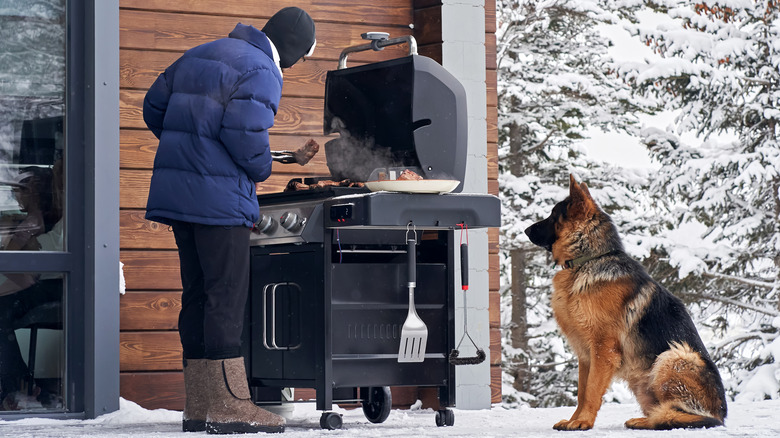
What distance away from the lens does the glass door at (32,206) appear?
417cm

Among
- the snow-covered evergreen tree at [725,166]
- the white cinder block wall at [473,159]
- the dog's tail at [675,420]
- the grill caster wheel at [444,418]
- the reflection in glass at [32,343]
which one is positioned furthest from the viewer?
the snow-covered evergreen tree at [725,166]

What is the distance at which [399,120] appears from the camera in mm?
4008

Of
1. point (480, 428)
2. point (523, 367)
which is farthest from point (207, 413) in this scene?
point (523, 367)

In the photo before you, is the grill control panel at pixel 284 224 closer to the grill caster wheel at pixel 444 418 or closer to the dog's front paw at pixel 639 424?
the grill caster wheel at pixel 444 418

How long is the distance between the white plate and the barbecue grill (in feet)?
0.10

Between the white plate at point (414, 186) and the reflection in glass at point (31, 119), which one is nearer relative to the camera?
the white plate at point (414, 186)

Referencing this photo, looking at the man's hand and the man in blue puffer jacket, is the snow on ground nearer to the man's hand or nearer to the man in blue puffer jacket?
the man in blue puffer jacket

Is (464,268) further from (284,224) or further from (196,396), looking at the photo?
(196,396)

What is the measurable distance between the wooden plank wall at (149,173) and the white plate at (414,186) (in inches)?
50.3

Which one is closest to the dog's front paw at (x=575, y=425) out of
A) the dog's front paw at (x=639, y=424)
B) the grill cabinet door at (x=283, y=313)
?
the dog's front paw at (x=639, y=424)

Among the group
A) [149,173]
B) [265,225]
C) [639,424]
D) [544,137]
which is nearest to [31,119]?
[149,173]

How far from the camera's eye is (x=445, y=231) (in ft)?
12.7

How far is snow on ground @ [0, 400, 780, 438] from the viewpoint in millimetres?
3361

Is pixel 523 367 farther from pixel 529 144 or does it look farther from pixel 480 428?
pixel 480 428
